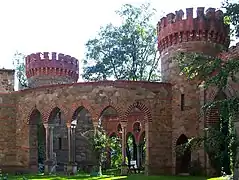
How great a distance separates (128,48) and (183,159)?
1865cm

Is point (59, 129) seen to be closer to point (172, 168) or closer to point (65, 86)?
point (65, 86)

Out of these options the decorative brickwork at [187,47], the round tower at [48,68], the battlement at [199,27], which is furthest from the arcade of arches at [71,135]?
the battlement at [199,27]

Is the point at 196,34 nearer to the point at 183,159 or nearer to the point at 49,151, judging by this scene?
the point at 183,159

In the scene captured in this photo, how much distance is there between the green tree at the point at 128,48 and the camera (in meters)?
41.5

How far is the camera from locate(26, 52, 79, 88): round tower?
35.5 metres

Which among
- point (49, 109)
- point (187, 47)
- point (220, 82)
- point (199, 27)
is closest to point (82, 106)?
point (49, 109)

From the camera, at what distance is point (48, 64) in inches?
1394

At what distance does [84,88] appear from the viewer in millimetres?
25875

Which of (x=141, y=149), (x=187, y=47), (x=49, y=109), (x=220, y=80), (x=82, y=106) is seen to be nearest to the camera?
(x=220, y=80)

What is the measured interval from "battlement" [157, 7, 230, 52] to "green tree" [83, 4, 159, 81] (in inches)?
598

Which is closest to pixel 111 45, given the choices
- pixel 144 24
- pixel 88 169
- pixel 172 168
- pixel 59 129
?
pixel 144 24

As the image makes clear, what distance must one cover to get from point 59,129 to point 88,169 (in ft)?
13.3

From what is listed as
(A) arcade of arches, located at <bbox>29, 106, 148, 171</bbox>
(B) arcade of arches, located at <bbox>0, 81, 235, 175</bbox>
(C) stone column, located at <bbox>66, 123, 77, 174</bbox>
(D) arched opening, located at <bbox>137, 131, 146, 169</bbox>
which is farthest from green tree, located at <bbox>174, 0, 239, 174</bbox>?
(D) arched opening, located at <bbox>137, 131, 146, 169</bbox>

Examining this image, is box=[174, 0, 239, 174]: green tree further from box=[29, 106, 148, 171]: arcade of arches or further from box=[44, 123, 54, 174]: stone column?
box=[44, 123, 54, 174]: stone column
